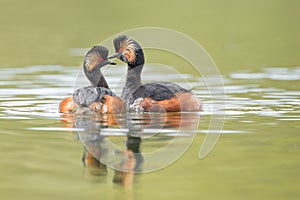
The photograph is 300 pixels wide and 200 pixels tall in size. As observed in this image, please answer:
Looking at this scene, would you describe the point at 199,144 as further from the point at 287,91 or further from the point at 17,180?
the point at 287,91

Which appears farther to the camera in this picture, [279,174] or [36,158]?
[36,158]

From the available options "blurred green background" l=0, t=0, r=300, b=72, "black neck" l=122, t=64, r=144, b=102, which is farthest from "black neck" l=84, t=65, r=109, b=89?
"blurred green background" l=0, t=0, r=300, b=72

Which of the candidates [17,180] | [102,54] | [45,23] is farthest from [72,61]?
[17,180]

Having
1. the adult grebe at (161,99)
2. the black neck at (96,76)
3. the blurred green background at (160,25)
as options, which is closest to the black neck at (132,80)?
the adult grebe at (161,99)

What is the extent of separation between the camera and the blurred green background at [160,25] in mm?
20250

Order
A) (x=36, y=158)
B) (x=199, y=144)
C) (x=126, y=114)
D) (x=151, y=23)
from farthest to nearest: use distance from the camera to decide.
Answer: (x=151, y=23) < (x=126, y=114) < (x=199, y=144) < (x=36, y=158)

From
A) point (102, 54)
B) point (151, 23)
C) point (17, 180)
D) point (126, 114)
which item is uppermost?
point (151, 23)

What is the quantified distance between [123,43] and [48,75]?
165 inches

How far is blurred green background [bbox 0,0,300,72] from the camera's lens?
20.2 meters

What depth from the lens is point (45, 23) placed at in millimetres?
27422

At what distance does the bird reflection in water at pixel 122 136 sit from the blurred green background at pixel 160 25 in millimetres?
6311

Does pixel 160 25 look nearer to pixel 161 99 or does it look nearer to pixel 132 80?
pixel 132 80

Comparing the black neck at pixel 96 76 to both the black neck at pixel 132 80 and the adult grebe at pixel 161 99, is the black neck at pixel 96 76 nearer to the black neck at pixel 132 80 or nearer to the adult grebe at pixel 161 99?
the black neck at pixel 132 80

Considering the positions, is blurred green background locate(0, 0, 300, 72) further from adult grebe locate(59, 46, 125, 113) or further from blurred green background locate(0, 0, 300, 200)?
adult grebe locate(59, 46, 125, 113)
